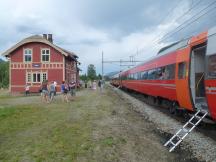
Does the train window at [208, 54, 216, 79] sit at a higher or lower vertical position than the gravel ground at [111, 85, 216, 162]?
higher

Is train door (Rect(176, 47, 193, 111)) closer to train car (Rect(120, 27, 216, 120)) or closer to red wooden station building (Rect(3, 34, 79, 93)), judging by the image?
train car (Rect(120, 27, 216, 120))

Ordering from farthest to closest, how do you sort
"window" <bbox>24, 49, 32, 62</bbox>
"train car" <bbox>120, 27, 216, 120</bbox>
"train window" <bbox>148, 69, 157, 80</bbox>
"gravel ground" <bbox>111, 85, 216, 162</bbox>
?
"window" <bbox>24, 49, 32, 62</bbox> → "train window" <bbox>148, 69, 157, 80</bbox> → "train car" <bbox>120, 27, 216, 120</bbox> → "gravel ground" <bbox>111, 85, 216, 162</bbox>

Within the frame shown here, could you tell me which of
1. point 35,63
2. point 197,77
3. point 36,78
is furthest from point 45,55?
point 197,77

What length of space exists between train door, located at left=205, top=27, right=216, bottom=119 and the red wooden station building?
35803 millimetres

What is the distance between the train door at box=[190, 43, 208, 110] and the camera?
13.4 m

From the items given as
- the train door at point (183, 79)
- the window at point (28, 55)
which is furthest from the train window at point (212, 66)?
the window at point (28, 55)

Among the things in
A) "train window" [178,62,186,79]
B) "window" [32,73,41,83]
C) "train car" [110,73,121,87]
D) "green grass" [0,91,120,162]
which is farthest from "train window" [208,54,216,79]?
"train car" [110,73,121,87]

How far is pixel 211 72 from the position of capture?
11250mm

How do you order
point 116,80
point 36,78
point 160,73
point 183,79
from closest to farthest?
point 183,79 → point 160,73 → point 36,78 → point 116,80

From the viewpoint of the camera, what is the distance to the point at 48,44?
46.8 m

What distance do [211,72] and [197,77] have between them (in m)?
2.38

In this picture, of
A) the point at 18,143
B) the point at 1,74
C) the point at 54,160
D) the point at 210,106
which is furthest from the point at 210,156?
the point at 1,74

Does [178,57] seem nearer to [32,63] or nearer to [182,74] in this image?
[182,74]

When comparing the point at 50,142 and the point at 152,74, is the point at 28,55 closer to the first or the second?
the point at 152,74
